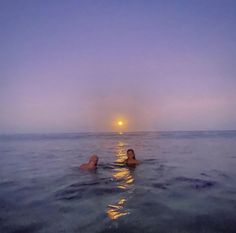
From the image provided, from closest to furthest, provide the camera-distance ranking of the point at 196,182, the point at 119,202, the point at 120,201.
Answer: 1. the point at 119,202
2. the point at 120,201
3. the point at 196,182

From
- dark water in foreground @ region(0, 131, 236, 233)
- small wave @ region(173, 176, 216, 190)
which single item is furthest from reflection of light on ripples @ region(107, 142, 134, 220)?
small wave @ region(173, 176, 216, 190)

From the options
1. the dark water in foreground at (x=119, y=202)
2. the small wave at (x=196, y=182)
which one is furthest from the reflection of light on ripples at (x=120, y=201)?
the small wave at (x=196, y=182)

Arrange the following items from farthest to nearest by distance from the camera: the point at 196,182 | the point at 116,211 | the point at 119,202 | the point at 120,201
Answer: the point at 196,182, the point at 120,201, the point at 119,202, the point at 116,211

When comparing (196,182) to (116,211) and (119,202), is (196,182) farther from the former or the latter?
(116,211)

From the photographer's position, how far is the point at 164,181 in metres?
10.9

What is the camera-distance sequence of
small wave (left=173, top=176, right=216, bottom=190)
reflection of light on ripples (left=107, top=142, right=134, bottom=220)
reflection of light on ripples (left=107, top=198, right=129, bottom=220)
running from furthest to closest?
1. small wave (left=173, top=176, right=216, bottom=190)
2. reflection of light on ripples (left=107, top=142, right=134, bottom=220)
3. reflection of light on ripples (left=107, top=198, right=129, bottom=220)

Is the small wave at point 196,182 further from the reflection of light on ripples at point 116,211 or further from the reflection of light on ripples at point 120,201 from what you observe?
the reflection of light on ripples at point 116,211

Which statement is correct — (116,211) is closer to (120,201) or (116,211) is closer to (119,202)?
(119,202)

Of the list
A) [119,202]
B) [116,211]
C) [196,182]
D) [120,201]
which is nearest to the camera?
[116,211]

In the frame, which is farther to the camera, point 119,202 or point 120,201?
point 120,201

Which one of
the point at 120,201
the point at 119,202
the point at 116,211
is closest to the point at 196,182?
the point at 120,201

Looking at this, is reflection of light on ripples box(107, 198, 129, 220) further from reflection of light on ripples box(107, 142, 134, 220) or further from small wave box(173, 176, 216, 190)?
small wave box(173, 176, 216, 190)

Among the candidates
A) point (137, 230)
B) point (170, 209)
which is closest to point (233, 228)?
point (170, 209)

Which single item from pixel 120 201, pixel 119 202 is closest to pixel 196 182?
pixel 120 201
